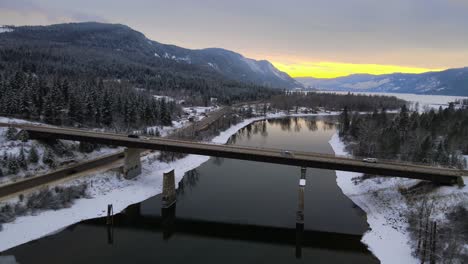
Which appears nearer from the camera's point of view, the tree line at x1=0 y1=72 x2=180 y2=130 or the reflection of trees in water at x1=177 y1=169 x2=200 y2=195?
the reflection of trees in water at x1=177 y1=169 x2=200 y2=195

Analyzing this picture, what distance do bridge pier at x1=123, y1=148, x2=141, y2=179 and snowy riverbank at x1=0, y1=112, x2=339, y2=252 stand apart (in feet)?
3.97

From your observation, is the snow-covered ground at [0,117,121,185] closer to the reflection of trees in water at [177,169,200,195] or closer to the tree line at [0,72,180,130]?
the tree line at [0,72,180,130]

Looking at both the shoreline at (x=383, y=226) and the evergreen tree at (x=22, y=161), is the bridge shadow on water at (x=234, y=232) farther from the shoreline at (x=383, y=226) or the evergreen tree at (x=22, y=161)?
the evergreen tree at (x=22, y=161)

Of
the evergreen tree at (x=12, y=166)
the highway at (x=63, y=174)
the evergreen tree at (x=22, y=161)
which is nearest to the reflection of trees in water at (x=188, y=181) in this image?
the highway at (x=63, y=174)

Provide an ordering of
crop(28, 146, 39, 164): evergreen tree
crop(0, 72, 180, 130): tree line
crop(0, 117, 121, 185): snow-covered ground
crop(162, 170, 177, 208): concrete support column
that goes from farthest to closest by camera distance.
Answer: crop(0, 72, 180, 130): tree line
crop(28, 146, 39, 164): evergreen tree
crop(0, 117, 121, 185): snow-covered ground
crop(162, 170, 177, 208): concrete support column

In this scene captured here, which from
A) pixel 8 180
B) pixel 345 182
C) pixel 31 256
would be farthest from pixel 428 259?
pixel 8 180

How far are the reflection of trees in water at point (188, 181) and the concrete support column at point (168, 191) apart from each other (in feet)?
16.8

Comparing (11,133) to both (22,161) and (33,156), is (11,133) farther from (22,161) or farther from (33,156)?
(22,161)

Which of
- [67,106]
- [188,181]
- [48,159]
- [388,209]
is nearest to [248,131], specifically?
[67,106]

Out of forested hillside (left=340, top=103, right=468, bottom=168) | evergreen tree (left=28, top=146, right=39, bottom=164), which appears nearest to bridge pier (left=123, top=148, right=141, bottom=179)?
evergreen tree (left=28, top=146, right=39, bottom=164)

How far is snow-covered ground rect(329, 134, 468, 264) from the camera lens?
1329 inches

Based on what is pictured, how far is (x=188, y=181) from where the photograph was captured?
190ft

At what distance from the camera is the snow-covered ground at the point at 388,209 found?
111 ft

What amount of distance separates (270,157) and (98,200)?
2574 cm
